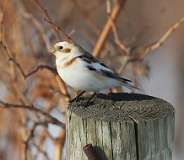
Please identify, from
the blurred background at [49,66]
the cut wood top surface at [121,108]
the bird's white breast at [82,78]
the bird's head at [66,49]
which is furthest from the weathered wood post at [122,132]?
the blurred background at [49,66]

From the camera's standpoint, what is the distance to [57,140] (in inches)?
136

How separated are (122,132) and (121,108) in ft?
0.79

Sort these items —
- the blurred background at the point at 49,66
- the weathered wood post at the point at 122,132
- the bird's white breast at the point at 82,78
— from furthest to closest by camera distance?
the blurred background at the point at 49,66 → the bird's white breast at the point at 82,78 → the weathered wood post at the point at 122,132

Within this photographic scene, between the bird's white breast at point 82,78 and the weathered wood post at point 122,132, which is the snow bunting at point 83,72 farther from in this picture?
the weathered wood post at point 122,132

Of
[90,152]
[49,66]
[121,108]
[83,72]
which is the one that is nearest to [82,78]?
[83,72]

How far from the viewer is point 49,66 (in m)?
3.04

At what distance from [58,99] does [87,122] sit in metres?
1.83

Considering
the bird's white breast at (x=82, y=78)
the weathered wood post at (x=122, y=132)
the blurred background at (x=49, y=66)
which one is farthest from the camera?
the blurred background at (x=49, y=66)

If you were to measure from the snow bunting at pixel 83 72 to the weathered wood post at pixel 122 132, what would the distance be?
294mm

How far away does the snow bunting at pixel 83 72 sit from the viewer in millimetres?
2305

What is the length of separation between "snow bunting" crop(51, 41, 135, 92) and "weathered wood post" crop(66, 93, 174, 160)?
0.96 feet

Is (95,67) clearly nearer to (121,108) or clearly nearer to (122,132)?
(121,108)

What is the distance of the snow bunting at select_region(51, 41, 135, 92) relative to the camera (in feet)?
7.56

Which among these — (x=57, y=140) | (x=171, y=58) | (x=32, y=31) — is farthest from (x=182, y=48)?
(x=57, y=140)
